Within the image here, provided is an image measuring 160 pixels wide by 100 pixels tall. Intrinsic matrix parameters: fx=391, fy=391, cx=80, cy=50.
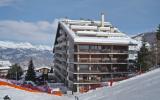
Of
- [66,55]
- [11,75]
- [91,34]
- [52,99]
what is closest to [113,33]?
[91,34]

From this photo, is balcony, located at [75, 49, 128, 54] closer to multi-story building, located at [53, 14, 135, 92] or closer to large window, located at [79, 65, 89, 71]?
multi-story building, located at [53, 14, 135, 92]

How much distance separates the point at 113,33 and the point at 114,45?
23.0ft

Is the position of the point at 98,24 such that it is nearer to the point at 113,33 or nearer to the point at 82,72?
the point at 113,33

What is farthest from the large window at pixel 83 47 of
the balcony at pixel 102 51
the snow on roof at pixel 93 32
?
the snow on roof at pixel 93 32

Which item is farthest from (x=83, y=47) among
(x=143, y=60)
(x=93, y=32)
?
(x=143, y=60)

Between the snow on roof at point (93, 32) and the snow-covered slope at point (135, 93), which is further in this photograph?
the snow on roof at point (93, 32)

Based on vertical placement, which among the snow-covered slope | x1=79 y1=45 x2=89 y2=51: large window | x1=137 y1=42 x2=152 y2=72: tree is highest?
x1=79 y1=45 x2=89 y2=51: large window

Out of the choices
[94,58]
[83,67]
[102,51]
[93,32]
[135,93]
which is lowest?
[135,93]

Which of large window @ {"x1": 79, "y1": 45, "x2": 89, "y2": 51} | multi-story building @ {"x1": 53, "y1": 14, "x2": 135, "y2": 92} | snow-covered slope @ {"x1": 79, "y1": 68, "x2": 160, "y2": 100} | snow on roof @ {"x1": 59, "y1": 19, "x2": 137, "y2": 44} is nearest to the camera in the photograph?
snow-covered slope @ {"x1": 79, "y1": 68, "x2": 160, "y2": 100}

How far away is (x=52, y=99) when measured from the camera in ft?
80.2

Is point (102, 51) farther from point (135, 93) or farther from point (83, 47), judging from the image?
point (135, 93)

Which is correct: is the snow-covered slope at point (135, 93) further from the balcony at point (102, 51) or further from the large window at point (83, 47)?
the large window at point (83, 47)

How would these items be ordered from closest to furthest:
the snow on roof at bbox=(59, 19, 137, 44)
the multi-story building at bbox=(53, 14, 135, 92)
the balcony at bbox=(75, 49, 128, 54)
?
the multi-story building at bbox=(53, 14, 135, 92)
the balcony at bbox=(75, 49, 128, 54)
the snow on roof at bbox=(59, 19, 137, 44)

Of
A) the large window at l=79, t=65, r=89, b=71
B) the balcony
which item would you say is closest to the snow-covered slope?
the balcony
